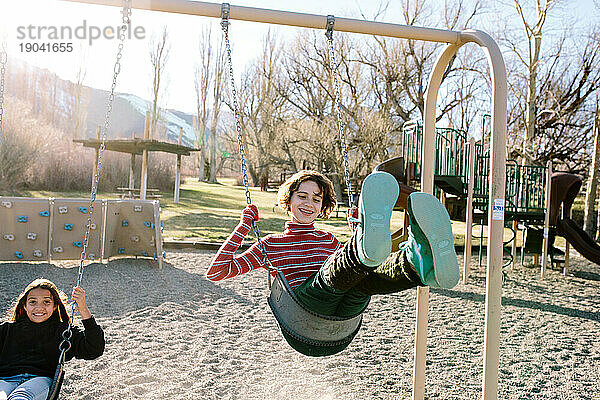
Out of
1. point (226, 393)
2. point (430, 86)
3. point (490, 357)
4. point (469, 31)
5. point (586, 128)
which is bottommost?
point (226, 393)

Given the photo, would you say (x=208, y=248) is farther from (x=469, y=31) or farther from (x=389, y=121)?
(x=389, y=121)

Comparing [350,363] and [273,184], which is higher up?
[273,184]

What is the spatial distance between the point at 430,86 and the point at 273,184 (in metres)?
29.6

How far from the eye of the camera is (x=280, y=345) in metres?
4.15

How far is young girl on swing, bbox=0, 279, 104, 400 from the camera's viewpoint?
2.12m

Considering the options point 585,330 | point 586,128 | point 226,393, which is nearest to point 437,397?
point 226,393

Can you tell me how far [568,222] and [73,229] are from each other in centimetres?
759

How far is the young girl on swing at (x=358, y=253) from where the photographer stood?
1.55 metres

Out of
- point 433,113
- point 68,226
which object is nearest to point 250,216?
point 433,113

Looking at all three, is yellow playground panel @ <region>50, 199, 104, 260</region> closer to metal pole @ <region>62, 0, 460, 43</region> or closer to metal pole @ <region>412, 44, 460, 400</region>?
metal pole @ <region>62, 0, 460, 43</region>

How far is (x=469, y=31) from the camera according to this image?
2.64 metres

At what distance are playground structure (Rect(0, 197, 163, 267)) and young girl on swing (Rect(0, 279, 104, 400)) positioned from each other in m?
4.64

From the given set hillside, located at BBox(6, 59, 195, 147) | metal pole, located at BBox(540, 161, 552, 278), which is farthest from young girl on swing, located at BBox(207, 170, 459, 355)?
hillside, located at BBox(6, 59, 195, 147)

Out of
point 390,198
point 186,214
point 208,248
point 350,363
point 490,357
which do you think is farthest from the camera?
point 186,214
